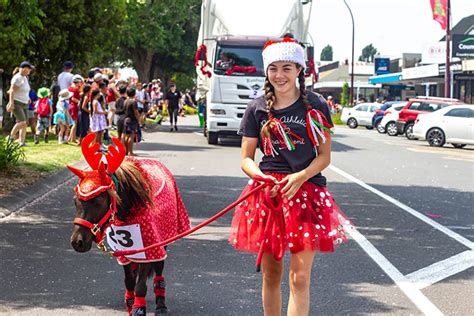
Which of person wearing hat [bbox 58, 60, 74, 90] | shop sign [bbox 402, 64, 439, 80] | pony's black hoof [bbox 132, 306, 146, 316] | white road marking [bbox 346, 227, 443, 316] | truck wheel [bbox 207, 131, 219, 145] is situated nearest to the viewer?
pony's black hoof [bbox 132, 306, 146, 316]

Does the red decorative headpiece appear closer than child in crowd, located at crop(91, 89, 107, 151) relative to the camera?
Yes

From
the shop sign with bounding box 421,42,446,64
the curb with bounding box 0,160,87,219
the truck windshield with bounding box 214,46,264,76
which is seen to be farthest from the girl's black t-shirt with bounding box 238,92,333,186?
the shop sign with bounding box 421,42,446,64

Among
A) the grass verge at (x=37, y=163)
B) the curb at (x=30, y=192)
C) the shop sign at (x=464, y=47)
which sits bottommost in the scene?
the curb at (x=30, y=192)

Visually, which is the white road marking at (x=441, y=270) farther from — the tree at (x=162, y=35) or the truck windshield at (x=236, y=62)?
the tree at (x=162, y=35)

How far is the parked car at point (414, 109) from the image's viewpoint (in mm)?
35375

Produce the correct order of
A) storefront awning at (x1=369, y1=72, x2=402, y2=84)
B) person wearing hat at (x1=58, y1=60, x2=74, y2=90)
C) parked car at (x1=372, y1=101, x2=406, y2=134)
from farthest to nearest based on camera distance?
storefront awning at (x1=369, y1=72, x2=402, y2=84) < parked car at (x1=372, y1=101, x2=406, y2=134) < person wearing hat at (x1=58, y1=60, x2=74, y2=90)

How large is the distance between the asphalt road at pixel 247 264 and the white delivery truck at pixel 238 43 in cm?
969

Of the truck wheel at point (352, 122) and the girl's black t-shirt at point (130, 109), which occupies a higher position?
the girl's black t-shirt at point (130, 109)

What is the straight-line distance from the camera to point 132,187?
17.1 ft

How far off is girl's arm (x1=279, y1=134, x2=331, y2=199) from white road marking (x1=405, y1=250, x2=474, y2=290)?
→ 2643mm

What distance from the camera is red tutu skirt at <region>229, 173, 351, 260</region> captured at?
4.80 metres

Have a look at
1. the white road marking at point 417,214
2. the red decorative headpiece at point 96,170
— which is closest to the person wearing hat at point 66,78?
the white road marking at point 417,214

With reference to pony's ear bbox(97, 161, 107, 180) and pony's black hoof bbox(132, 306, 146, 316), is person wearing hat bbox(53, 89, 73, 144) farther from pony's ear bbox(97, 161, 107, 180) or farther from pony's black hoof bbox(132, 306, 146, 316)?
pony's ear bbox(97, 161, 107, 180)

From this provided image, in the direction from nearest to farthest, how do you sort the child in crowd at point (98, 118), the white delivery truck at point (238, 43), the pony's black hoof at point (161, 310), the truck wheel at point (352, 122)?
1. the pony's black hoof at point (161, 310)
2. the child in crowd at point (98, 118)
3. the white delivery truck at point (238, 43)
4. the truck wheel at point (352, 122)
